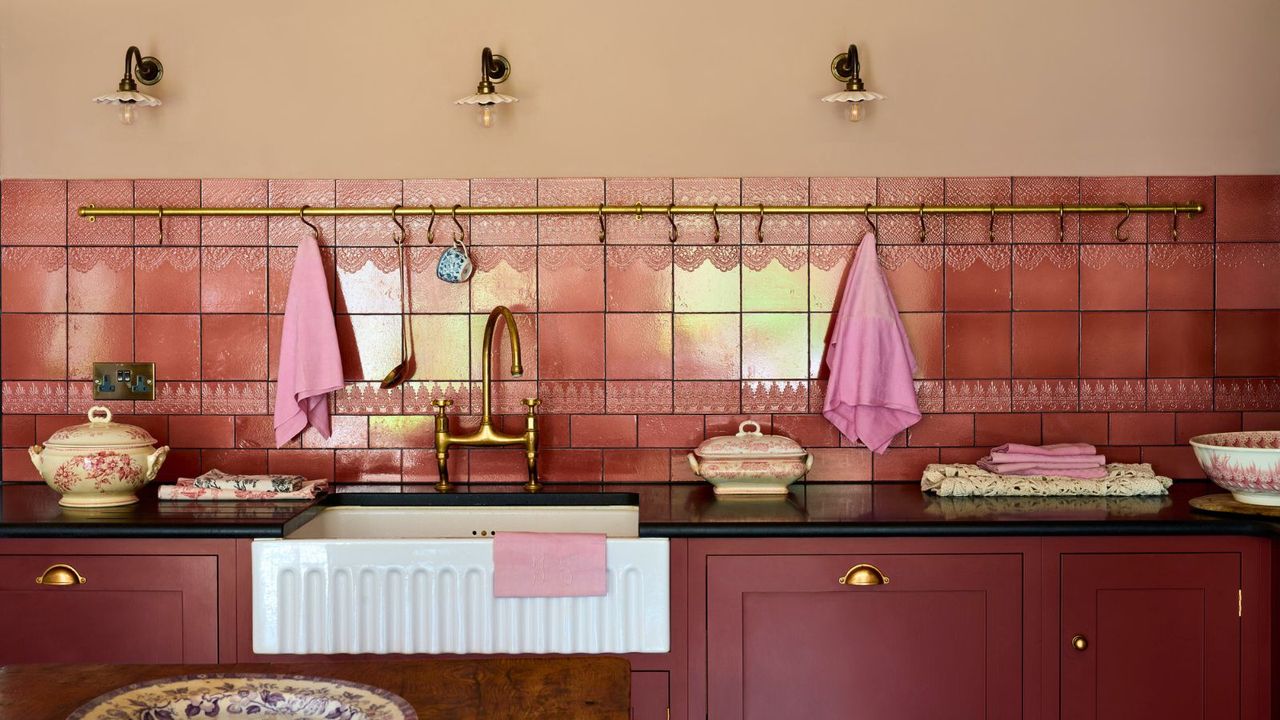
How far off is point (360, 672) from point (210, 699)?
0.62 feet

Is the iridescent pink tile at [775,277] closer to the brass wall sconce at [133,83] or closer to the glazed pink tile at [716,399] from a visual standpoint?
the glazed pink tile at [716,399]

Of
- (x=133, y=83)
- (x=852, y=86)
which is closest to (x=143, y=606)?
(x=133, y=83)

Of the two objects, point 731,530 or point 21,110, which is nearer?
point 731,530

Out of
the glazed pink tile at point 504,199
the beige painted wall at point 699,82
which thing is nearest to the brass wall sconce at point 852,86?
the beige painted wall at point 699,82

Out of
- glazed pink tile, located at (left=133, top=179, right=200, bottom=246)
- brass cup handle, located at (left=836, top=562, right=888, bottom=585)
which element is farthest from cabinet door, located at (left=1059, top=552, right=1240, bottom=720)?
glazed pink tile, located at (left=133, top=179, right=200, bottom=246)

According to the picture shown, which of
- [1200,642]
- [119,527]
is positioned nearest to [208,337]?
[119,527]

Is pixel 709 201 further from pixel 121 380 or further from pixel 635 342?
pixel 121 380

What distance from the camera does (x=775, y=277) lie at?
9.18 ft

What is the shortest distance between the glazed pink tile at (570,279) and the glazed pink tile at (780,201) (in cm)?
39

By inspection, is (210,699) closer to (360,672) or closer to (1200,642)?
(360,672)

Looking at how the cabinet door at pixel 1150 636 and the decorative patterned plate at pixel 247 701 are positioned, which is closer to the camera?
the decorative patterned plate at pixel 247 701

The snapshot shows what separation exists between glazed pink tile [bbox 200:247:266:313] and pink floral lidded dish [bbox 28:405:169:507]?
1.46 feet

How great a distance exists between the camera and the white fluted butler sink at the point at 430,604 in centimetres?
218

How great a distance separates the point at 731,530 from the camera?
2.20 m
